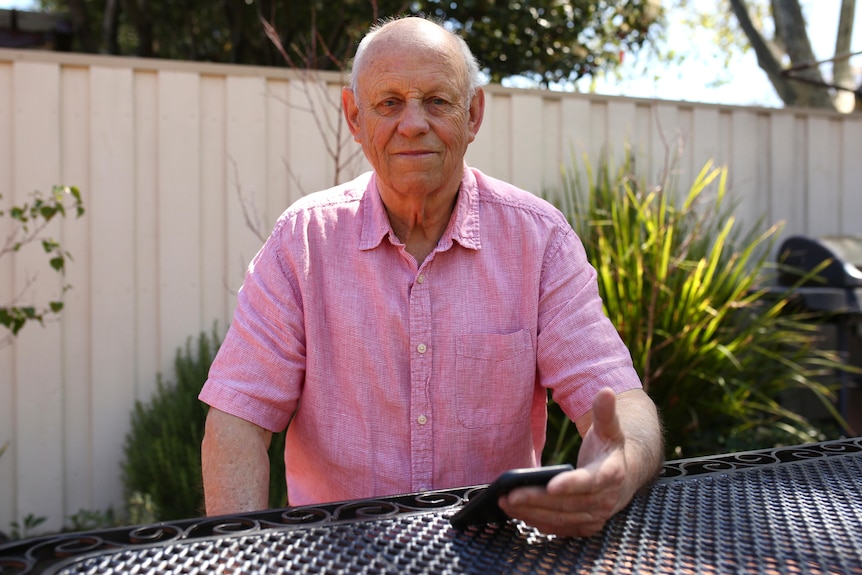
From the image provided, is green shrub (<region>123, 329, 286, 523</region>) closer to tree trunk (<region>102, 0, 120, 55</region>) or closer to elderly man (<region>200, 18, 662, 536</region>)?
elderly man (<region>200, 18, 662, 536</region>)

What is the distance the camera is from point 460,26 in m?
7.20

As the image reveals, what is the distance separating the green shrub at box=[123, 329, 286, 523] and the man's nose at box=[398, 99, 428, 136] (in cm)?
214

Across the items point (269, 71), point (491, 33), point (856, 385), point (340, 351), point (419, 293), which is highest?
point (491, 33)

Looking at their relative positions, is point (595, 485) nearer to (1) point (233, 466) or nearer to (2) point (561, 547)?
(2) point (561, 547)

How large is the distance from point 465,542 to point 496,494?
0.08 metres

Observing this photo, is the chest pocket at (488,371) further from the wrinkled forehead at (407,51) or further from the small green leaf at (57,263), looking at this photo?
the small green leaf at (57,263)

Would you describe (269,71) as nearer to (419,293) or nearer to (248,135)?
(248,135)

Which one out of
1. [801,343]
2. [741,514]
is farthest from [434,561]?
[801,343]

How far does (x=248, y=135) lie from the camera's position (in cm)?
425

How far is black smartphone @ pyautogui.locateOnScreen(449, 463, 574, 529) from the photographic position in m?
1.08

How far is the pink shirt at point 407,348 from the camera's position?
1729mm

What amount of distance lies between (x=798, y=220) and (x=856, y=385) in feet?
4.17

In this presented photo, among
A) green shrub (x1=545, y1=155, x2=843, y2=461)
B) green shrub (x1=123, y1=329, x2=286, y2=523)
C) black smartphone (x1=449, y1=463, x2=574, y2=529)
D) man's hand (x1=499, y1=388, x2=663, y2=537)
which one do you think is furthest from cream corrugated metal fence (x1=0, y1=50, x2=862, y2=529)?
black smartphone (x1=449, y1=463, x2=574, y2=529)

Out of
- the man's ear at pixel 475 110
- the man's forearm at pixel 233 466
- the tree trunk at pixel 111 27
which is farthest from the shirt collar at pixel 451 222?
the tree trunk at pixel 111 27
